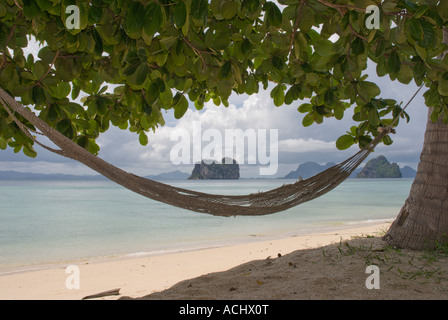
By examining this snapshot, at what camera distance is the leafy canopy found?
4.04 ft

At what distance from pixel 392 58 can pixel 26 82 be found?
1.78 m

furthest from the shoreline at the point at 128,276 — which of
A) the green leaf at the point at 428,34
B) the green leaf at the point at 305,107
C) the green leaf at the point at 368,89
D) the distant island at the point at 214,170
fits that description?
the distant island at the point at 214,170

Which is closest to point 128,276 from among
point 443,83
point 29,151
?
point 29,151

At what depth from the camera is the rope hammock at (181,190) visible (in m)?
1.48

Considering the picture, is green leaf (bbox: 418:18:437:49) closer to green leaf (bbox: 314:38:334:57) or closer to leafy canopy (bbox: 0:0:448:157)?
leafy canopy (bbox: 0:0:448:157)

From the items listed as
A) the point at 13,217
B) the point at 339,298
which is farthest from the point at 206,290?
the point at 13,217

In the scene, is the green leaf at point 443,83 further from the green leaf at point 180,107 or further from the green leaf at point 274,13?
the green leaf at point 180,107

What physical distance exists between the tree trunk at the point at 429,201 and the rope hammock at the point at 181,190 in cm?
116

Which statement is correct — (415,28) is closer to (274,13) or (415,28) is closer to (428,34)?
(428,34)

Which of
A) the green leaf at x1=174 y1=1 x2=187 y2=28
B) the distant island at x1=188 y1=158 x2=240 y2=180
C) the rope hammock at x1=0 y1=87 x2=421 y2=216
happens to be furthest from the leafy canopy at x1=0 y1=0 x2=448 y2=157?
the distant island at x1=188 y1=158 x2=240 y2=180

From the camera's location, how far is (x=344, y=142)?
2.08 metres

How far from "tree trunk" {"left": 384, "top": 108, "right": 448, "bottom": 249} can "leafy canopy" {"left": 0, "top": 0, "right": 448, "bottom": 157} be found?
0.68 metres

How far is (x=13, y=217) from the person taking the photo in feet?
43.2
